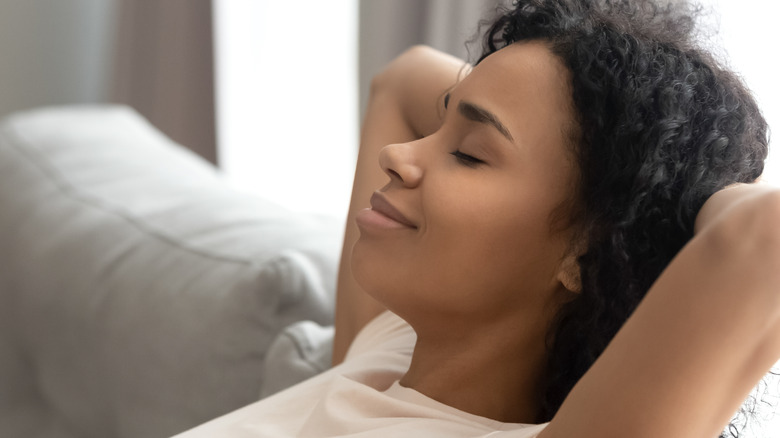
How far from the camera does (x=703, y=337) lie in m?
0.60

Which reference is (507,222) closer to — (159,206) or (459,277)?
(459,277)

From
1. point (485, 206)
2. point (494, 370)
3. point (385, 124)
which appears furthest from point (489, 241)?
point (385, 124)

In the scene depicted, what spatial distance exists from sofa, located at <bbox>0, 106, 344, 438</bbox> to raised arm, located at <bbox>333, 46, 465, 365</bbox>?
0.08 m

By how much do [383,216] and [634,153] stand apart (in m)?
0.26

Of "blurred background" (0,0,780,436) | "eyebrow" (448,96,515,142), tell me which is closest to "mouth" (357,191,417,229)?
"eyebrow" (448,96,515,142)

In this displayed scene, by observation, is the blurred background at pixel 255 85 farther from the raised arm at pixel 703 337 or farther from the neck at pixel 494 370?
the raised arm at pixel 703 337

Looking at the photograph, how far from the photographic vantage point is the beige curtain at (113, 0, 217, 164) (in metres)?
2.98

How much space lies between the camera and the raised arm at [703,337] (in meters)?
0.59

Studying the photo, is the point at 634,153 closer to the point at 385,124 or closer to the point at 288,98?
the point at 385,124

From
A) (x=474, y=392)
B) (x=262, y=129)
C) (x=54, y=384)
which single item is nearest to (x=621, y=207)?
(x=474, y=392)

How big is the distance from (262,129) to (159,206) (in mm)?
1318

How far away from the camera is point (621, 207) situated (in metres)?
0.85

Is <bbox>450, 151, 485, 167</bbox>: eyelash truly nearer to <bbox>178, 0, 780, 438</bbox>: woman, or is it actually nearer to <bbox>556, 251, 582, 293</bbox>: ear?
<bbox>178, 0, 780, 438</bbox>: woman

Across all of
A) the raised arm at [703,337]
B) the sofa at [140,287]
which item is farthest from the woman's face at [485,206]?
the sofa at [140,287]
